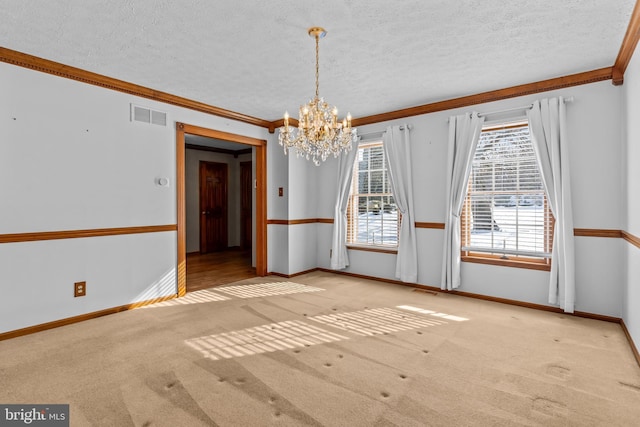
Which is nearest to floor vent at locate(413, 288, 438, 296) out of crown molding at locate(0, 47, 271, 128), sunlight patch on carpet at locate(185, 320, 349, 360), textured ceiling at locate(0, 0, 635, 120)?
sunlight patch on carpet at locate(185, 320, 349, 360)

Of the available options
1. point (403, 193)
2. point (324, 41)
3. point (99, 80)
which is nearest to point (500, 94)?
point (403, 193)

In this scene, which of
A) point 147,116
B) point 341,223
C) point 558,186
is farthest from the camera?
point 341,223

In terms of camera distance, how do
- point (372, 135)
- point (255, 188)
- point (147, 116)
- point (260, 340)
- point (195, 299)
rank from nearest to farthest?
1. point (260, 340)
2. point (147, 116)
3. point (195, 299)
4. point (372, 135)
5. point (255, 188)

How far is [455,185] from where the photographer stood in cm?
425

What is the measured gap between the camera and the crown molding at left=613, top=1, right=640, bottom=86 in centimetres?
236

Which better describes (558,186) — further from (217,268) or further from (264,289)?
(217,268)

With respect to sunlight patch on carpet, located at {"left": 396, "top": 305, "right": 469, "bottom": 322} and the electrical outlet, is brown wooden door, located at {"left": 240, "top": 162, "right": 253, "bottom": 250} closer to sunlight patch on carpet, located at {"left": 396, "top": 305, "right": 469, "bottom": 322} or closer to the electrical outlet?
the electrical outlet

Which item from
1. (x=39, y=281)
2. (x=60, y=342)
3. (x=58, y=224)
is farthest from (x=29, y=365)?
(x=58, y=224)

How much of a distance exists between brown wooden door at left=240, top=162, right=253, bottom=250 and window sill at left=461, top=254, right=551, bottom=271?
5.45 metres

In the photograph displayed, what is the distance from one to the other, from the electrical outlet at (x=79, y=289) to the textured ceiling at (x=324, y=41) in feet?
7.09

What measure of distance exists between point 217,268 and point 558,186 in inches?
206

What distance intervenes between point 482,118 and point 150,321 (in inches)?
173

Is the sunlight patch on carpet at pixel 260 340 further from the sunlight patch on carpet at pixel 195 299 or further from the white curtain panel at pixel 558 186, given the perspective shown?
the white curtain panel at pixel 558 186

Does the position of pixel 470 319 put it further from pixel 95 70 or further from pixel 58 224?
pixel 95 70
